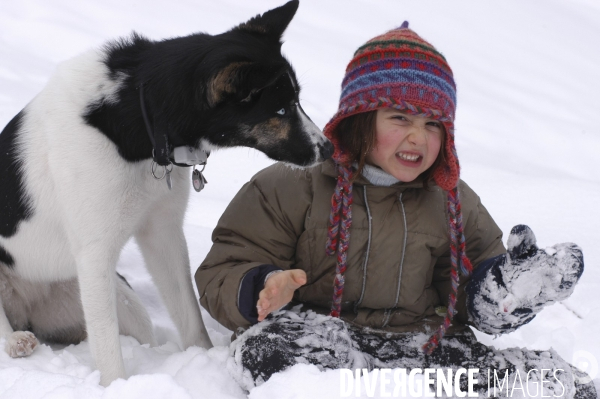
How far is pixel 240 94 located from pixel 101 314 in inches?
35.0

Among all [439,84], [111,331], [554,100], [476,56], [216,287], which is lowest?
[111,331]

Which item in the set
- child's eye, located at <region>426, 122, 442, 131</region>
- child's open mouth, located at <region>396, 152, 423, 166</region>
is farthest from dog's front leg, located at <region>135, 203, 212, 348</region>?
child's eye, located at <region>426, 122, 442, 131</region>

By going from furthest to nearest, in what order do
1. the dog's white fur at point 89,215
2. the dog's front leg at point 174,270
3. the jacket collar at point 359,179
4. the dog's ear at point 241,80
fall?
the dog's front leg at point 174,270 → the jacket collar at point 359,179 → the dog's white fur at point 89,215 → the dog's ear at point 241,80

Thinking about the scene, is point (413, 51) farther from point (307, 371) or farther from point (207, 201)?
point (207, 201)

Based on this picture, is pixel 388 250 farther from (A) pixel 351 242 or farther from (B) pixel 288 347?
(B) pixel 288 347

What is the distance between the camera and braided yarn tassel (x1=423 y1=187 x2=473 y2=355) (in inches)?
84.5

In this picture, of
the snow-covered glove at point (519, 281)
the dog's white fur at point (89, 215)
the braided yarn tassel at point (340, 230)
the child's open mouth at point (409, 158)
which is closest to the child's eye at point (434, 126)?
the child's open mouth at point (409, 158)

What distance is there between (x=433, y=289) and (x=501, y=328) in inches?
11.6

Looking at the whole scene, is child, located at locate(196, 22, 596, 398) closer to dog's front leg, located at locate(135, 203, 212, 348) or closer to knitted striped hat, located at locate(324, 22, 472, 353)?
knitted striped hat, located at locate(324, 22, 472, 353)

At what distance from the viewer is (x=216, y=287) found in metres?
2.09

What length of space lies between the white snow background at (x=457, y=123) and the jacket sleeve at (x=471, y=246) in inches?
17.1

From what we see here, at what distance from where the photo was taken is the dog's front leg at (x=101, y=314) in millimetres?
2029

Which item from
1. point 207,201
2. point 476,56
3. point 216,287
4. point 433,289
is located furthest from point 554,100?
point 216,287

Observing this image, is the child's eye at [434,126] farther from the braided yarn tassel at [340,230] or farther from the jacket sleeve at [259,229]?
the jacket sleeve at [259,229]
